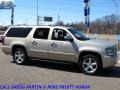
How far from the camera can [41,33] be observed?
1291 centimetres

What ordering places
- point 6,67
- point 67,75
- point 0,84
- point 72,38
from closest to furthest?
point 0,84 → point 67,75 → point 72,38 → point 6,67

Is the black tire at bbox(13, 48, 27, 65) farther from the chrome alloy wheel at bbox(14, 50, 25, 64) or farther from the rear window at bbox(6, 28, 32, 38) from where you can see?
the rear window at bbox(6, 28, 32, 38)

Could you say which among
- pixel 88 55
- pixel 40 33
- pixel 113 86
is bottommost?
pixel 113 86

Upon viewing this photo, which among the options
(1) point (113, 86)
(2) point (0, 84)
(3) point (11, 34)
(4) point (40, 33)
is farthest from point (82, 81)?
(3) point (11, 34)

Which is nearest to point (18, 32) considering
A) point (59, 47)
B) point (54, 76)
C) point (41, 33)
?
point (41, 33)

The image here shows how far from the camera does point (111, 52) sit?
445 inches

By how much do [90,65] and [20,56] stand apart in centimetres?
364

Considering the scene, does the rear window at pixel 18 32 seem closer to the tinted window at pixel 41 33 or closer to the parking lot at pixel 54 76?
the tinted window at pixel 41 33

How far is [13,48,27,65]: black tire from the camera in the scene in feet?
43.8

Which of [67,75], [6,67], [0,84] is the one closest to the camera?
[0,84]

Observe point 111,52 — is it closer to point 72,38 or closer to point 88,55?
point 88,55

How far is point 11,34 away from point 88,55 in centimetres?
429

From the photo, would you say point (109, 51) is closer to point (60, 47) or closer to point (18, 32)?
point (60, 47)

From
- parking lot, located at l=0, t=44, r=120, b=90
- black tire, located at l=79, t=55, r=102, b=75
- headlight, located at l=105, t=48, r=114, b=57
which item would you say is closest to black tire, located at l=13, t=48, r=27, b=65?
parking lot, located at l=0, t=44, r=120, b=90
